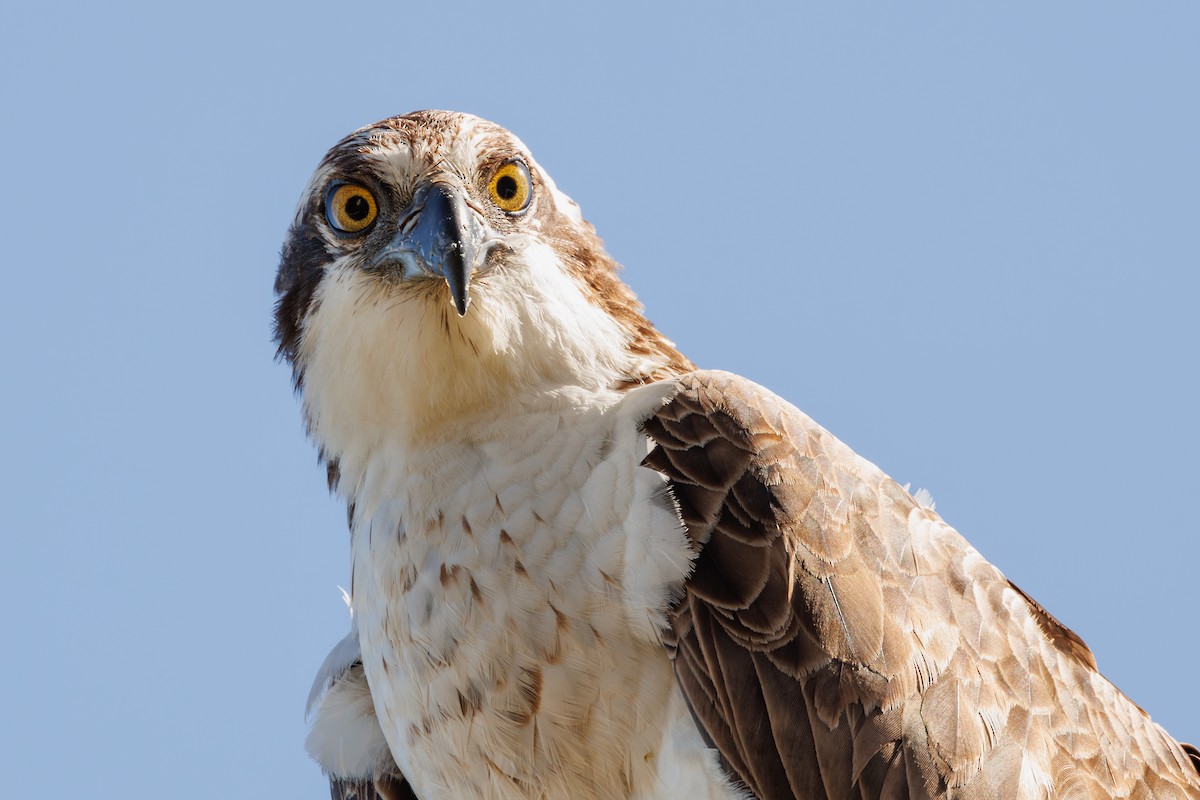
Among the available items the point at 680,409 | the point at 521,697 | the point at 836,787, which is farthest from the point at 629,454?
the point at 836,787

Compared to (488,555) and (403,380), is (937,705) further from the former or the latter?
(403,380)

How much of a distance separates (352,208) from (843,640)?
241cm

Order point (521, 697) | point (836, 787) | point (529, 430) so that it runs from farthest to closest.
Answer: point (529, 430) → point (521, 697) → point (836, 787)

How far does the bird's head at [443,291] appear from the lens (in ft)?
16.8

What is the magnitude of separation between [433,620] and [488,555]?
0.97ft

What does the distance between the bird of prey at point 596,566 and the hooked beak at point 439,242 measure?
0.01 m

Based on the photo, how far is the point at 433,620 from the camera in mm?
4828

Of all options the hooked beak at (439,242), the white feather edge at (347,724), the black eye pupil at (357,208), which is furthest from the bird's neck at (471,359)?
the white feather edge at (347,724)

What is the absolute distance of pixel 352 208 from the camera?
534cm

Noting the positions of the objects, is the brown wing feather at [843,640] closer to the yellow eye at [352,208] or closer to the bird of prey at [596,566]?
the bird of prey at [596,566]

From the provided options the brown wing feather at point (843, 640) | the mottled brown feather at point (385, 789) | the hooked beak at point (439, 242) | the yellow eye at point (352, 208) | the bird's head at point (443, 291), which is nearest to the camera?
the brown wing feather at point (843, 640)

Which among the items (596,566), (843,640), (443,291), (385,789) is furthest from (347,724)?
(843,640)

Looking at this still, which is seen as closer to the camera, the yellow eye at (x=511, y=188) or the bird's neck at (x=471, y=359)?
the bird's neck at (x=471, y=359)

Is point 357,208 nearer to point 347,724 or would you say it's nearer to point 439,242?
point 439,242
